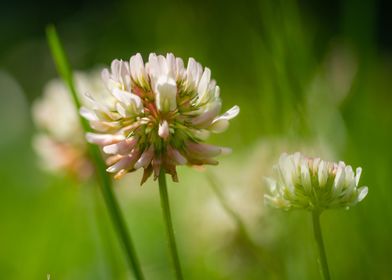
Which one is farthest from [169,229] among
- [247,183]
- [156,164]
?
[247,183]

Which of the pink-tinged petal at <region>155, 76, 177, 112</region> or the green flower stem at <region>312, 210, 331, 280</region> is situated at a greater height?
the pink-tinged petal at <region>155, 76, 177, 112</region>

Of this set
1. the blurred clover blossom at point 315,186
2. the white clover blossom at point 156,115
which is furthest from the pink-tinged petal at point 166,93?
the blurred clover blossom at point 315,186

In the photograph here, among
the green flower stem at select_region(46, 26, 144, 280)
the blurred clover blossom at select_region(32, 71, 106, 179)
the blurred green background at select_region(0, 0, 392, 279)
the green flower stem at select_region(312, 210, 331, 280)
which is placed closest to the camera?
the green flower stem at select_region(312, 210, 331, 280)

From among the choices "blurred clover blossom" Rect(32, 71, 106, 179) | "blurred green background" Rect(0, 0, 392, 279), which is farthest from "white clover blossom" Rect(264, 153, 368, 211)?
"blurred clover blossom" Rect(32, 71, 106, 179)

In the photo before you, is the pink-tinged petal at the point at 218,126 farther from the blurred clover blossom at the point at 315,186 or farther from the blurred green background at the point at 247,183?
the blurred green background at the point at 247,183

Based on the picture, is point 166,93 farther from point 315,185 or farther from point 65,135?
point 65,135

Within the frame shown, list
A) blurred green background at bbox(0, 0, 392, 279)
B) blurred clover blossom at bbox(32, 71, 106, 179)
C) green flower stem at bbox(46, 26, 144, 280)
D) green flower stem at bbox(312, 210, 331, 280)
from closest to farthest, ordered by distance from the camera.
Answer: green flower stem at bbox(312, 210, 331, 280) → green flower stem at bbox(46, 26, 144, 280) → blurred green background at bbox(0, 0, 392, 279) → blurred clover blossom at bbox(32, 71, 106, 179)

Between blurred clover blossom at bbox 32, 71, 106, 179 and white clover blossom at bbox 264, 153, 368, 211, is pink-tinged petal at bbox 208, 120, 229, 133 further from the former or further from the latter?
blurred clover blossom at bbox 32, 71, 106, 179
